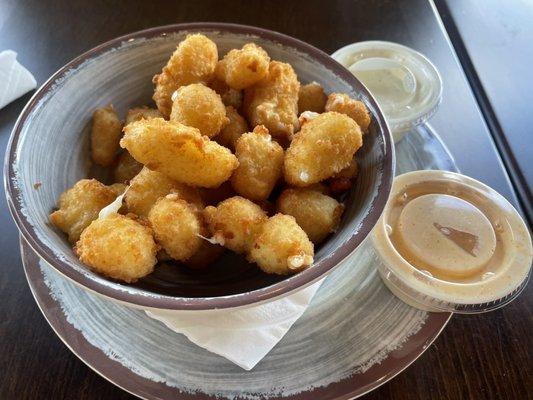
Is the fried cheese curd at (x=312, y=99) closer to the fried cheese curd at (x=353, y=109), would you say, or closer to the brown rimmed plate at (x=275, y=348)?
the fried cheese curd at (x=353, y=109)

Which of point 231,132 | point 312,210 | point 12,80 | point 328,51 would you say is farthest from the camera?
point 328,51

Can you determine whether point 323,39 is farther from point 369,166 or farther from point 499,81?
point 369,166

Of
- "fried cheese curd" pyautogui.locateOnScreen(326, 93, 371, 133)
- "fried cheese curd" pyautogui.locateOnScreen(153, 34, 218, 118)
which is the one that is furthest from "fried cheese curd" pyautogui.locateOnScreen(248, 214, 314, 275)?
"fried cheese curd" pyautogui.locateOnScreen(153, 34, 218, 118)

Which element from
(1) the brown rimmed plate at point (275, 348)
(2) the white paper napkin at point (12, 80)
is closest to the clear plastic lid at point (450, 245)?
(1) the brown rimmed plate at point (275, 348)

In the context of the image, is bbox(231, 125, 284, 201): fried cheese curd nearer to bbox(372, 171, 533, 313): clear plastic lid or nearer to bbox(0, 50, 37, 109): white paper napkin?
bbox(372, 171, 533, 313): clear plastic lid

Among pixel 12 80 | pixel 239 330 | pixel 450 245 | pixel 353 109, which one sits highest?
pixel 12 80

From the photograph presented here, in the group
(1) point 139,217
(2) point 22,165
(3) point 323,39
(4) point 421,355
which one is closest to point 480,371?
(4) point 421,355

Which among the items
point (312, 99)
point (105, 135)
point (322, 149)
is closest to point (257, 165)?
point (322, 149)

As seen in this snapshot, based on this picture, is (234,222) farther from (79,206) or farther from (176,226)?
(79,206)
